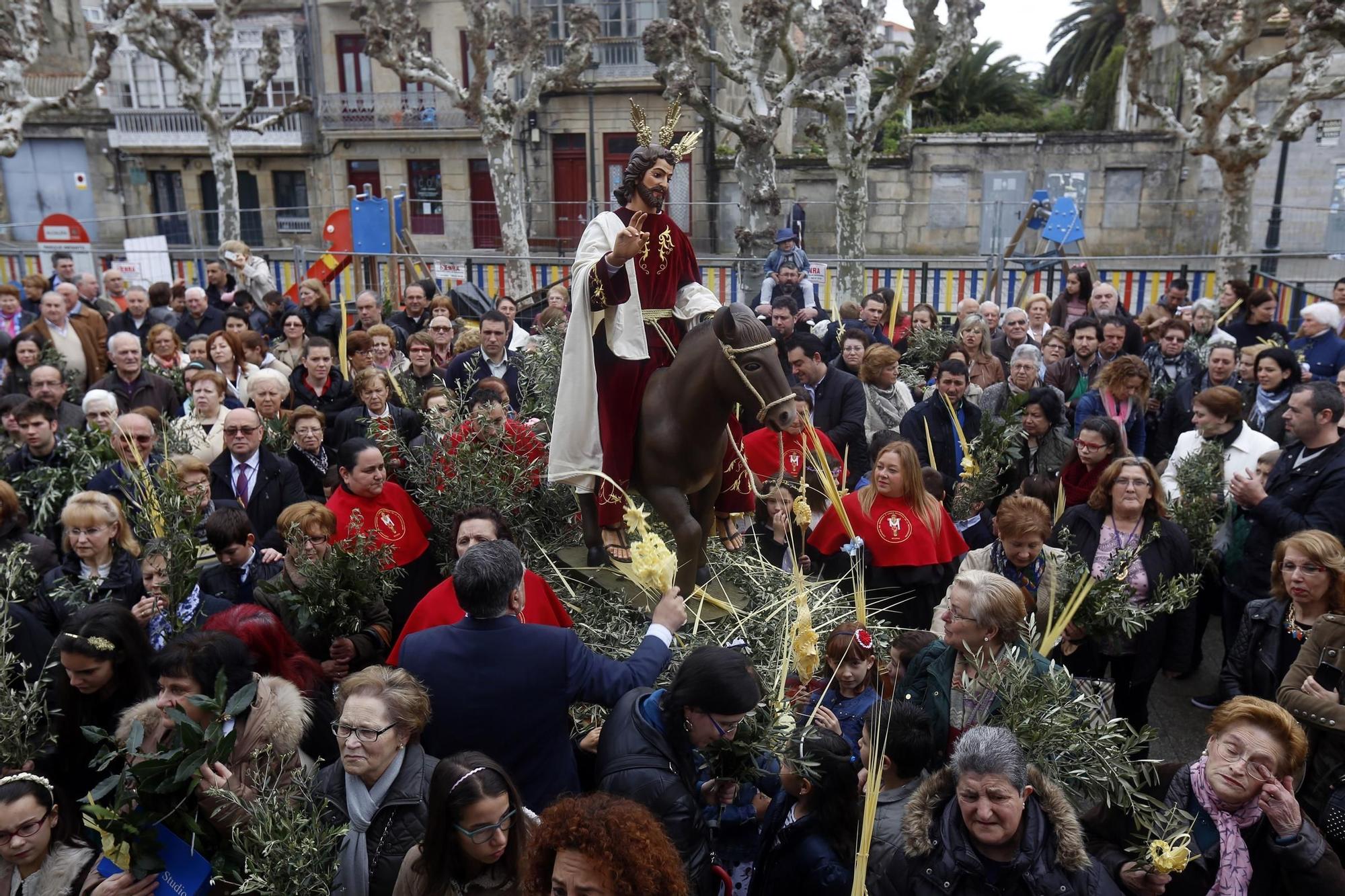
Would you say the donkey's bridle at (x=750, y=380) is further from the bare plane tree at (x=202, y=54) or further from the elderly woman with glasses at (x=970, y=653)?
the bare plane tree at (x=202, y=54)

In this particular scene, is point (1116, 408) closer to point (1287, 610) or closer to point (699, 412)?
point (1287, 610)

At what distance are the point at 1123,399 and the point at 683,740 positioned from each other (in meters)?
5.04

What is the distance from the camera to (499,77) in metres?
18.2

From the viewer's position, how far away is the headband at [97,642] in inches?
152

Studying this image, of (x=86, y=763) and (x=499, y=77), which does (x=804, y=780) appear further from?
(x=499, y=77)

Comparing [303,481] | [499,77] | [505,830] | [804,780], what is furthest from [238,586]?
[499,77]

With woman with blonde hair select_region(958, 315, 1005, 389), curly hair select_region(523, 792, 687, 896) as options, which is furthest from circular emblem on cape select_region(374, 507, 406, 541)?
woman with blonde hair select_region(958, 315, 1005, 389)

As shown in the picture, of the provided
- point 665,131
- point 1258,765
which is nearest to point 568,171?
point 665,131

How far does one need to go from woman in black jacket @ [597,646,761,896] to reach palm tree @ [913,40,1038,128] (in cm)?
2833

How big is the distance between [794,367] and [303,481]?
3.48 m

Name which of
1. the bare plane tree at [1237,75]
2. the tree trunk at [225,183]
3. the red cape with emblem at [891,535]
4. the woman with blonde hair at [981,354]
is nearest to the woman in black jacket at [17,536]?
the red cape with emblem at [891,535]

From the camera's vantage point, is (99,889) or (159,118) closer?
(99,889)

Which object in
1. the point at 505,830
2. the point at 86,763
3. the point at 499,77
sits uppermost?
the point at 499,77

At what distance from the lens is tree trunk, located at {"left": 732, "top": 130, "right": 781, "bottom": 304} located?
1507 cm
